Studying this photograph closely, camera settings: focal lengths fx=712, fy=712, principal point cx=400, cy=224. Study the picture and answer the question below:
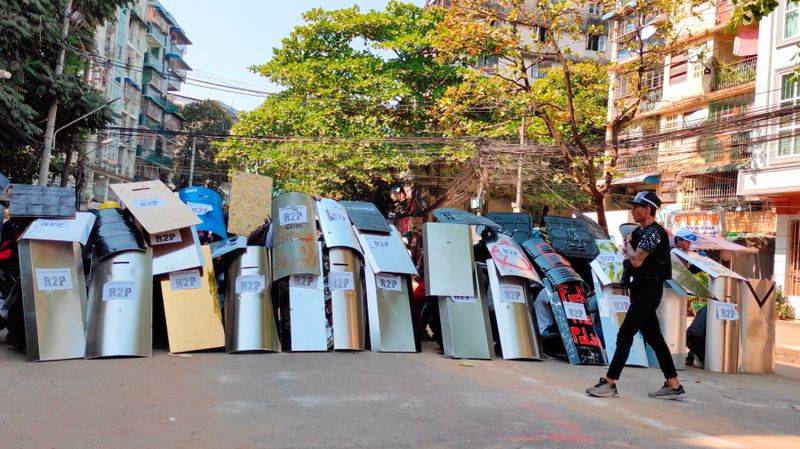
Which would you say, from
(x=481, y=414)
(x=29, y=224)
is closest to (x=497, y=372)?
(x=481, y=414)

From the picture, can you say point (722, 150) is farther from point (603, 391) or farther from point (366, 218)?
point (603, 391)

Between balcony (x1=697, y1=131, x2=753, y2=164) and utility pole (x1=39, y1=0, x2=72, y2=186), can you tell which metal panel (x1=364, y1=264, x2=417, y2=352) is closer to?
utility pole (x1=39, y1=0, x2=72, y2=186)

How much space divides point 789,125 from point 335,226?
52.4 feet

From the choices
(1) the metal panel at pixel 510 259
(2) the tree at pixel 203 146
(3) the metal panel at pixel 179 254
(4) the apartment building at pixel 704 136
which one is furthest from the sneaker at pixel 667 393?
(2) the tree at pixel 203 146

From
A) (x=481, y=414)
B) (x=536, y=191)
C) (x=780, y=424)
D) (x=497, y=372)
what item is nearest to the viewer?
(x=481, y=414)

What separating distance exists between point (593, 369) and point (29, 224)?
213 inches

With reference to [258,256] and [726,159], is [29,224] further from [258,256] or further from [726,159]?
[726,159]

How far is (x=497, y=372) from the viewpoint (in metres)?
6.16

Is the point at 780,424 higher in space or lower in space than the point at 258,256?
lower

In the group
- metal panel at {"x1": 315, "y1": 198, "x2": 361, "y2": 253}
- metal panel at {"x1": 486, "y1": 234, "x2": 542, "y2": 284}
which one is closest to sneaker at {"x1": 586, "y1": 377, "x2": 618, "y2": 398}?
metal panel at {"x1": 486, "y1": 234, "x2": 542, "y2": 284}

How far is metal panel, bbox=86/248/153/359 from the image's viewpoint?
5895mm

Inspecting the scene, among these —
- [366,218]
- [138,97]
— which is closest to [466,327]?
[366,218]

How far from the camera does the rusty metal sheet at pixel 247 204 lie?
818cm

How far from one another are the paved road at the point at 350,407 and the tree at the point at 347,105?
18.9m
